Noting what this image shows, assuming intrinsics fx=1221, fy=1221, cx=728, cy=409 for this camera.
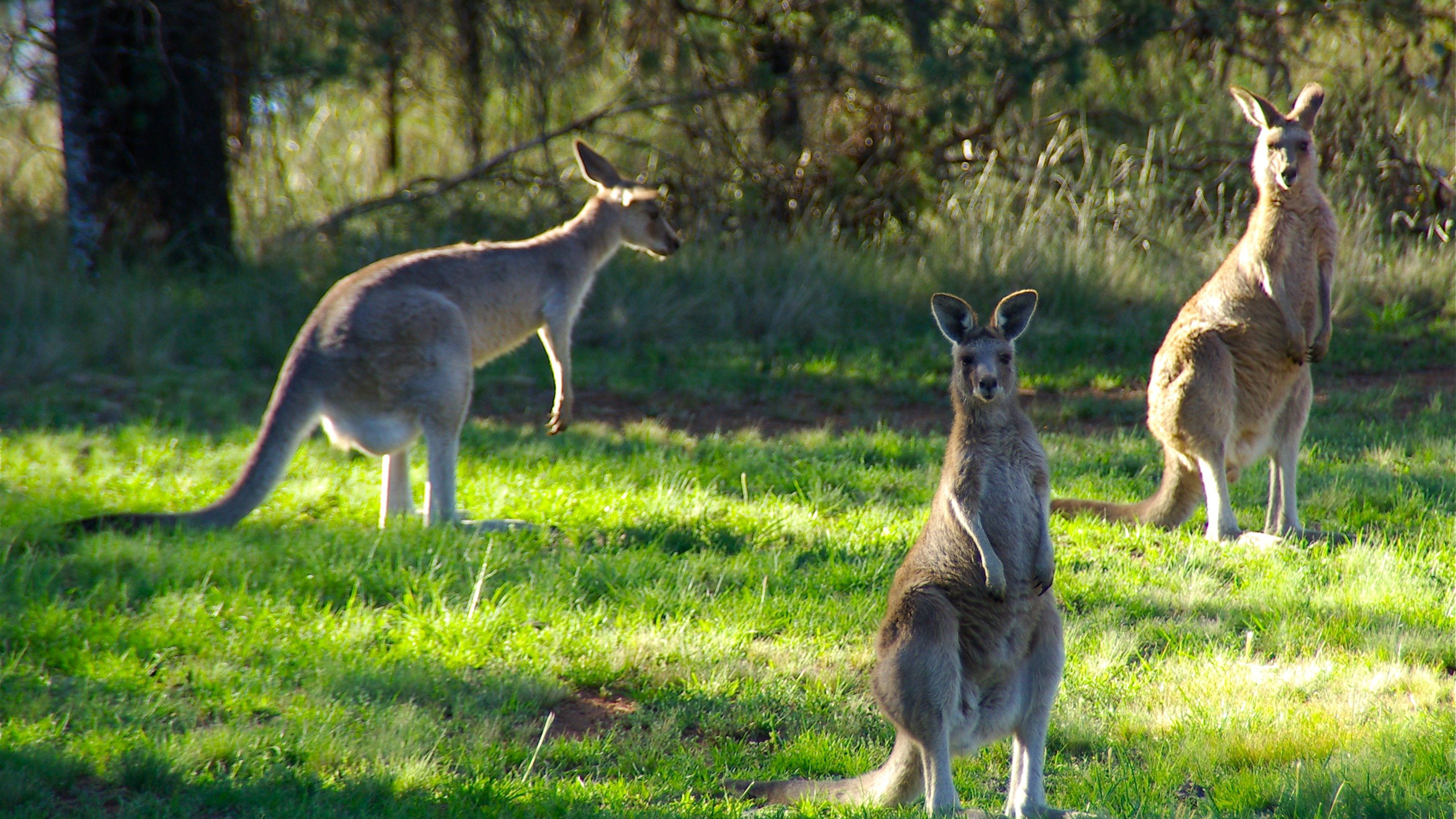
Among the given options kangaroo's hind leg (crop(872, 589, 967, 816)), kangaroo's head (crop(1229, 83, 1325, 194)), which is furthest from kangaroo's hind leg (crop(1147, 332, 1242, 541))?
kangaroo's hind leg (crop(872, 589, 967, 816))

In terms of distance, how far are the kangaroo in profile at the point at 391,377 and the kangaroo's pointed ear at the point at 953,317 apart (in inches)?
89.3

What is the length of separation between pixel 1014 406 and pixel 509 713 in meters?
1.59

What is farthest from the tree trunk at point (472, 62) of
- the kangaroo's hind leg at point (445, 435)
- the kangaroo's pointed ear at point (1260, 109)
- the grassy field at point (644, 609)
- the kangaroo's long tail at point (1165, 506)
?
the kangaroo's long tail at point (1165, 506)

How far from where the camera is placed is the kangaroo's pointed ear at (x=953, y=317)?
9.52 ft

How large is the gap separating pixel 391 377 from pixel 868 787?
2512 millimetres

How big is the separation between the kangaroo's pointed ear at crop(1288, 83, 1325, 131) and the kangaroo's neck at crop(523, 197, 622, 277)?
3.10 m

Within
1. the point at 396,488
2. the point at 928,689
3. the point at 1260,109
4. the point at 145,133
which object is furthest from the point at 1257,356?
the point at 145,133

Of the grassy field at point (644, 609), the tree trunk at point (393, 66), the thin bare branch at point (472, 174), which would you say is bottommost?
the grassy field at point (644, 609)

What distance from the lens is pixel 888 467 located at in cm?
565

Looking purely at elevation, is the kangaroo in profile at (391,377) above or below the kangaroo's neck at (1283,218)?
below

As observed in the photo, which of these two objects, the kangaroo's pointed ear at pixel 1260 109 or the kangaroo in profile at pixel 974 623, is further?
the kangaroo's pointed ear at pixel 1260 109

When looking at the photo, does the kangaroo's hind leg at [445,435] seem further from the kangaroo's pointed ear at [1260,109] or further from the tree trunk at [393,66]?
the tree trunk at [393,66]

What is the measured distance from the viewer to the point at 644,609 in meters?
3.98

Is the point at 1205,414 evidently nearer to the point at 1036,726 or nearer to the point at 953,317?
the point at 953,317
